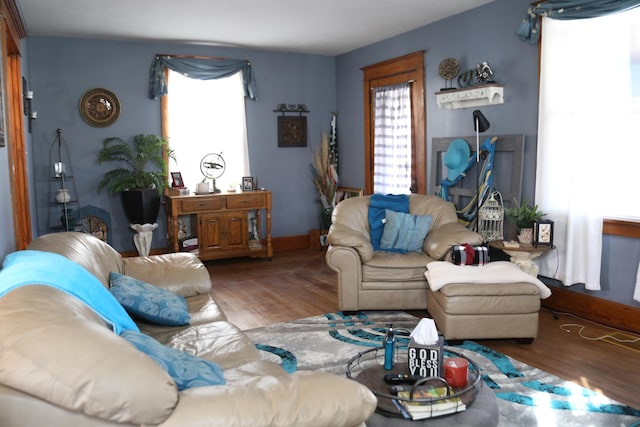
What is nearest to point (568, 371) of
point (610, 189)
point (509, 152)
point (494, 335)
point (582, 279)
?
point (494, 335)

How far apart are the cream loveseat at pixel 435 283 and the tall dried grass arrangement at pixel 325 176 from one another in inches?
89.5

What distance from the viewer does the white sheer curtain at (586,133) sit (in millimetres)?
3797

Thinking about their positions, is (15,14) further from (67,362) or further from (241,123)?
(67,362)

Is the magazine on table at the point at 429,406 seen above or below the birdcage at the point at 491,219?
below

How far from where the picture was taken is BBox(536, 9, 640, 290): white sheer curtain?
12.5 ft

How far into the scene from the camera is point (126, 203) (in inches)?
234

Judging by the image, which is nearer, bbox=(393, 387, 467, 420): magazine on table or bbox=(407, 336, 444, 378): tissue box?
bbox=(393, 387, 467, 420): magazine on table

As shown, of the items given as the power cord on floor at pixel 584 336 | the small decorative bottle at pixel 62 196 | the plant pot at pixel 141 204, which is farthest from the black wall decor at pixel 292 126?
the power cord on floor at pixel 584 336

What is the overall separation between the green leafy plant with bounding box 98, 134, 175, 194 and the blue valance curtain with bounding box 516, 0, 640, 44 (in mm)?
3898

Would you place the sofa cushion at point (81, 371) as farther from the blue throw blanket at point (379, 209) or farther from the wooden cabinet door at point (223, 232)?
the wooden cabinet door at point (223, 232)

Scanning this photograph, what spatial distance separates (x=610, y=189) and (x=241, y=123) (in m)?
4.29

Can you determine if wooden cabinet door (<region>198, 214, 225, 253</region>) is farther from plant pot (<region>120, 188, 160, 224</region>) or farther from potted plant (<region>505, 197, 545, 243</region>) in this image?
potted plant (<region>505, 197, 545, 243</region>)

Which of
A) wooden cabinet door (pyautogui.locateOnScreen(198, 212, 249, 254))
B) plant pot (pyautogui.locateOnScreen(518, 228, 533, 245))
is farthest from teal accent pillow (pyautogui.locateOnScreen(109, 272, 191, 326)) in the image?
wooden cabinet door (pyautogui.locateOnScreen(198, 212, 249, 254))

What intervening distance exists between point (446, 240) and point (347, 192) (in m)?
3.08
